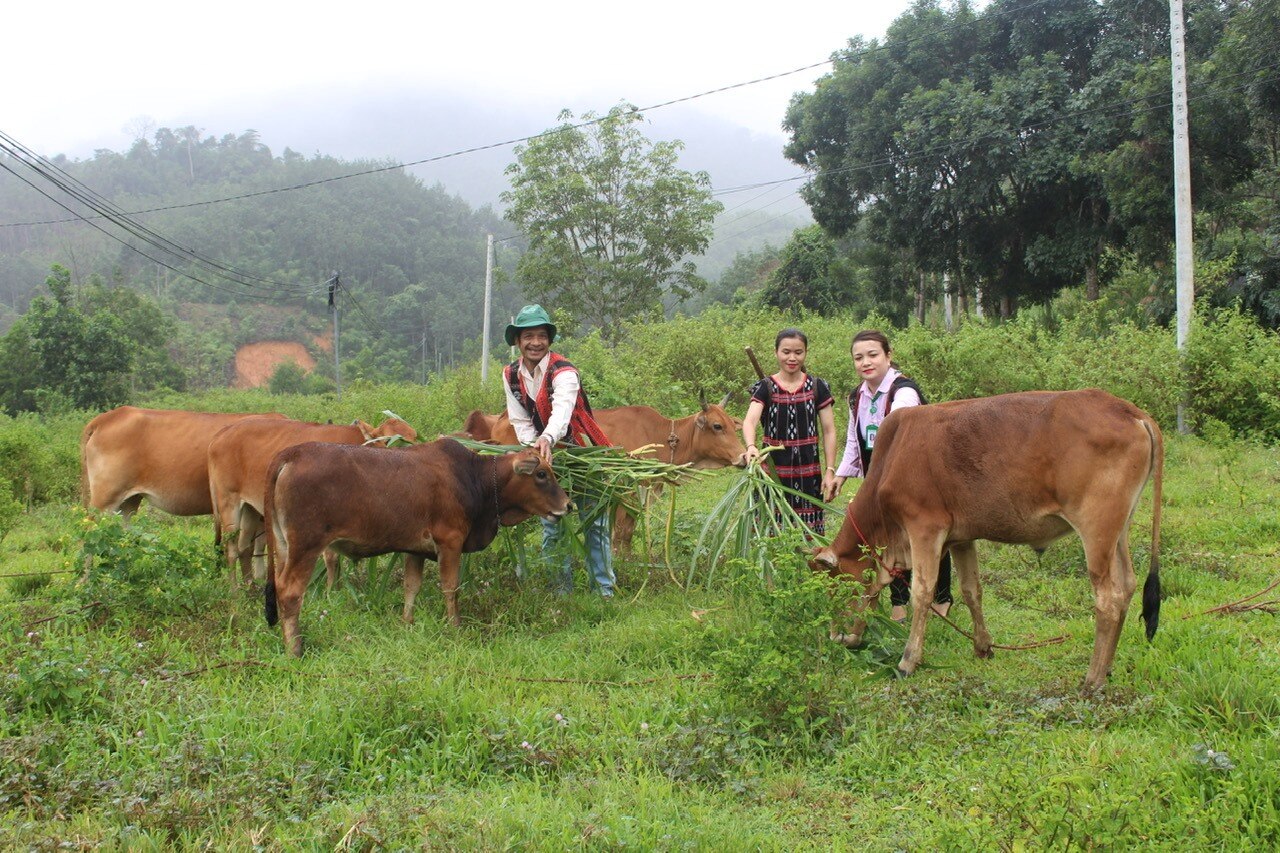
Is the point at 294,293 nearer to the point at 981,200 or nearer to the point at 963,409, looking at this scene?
the point at 981,200

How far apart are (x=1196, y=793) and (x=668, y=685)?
2322 mm

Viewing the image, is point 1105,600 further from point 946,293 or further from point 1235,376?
point 946,293

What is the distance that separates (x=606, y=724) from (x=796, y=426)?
2416 millimetres

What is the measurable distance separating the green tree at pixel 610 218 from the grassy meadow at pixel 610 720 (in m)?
29.5

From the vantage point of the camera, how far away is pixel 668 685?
488 cm

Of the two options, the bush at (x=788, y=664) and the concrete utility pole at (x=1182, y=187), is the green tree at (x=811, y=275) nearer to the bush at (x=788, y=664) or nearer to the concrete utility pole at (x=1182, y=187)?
the concrete utility pole at (x=1182, y=187)

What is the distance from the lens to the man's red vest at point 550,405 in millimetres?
6348

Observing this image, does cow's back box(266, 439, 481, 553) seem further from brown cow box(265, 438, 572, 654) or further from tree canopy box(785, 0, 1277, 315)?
tree canopy box(785, 0, 1277, 315)

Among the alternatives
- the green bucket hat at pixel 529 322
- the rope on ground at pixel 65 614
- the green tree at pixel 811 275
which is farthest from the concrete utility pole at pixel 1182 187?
the green tree at pixel 811 275

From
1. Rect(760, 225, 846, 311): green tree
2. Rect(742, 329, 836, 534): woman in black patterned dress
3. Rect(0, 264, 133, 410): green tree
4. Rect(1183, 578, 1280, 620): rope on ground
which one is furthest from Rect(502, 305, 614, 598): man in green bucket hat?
Rect(0, 264, 133, 410): green tree

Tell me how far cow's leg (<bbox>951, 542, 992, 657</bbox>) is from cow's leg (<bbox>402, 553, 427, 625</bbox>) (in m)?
3.18

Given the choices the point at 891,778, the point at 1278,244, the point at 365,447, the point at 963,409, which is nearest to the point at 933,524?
the point at 963,409

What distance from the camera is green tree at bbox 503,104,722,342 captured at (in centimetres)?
3497

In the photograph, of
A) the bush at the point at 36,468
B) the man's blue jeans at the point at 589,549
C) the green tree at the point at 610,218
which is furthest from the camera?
the green tree at the point at 610,218
